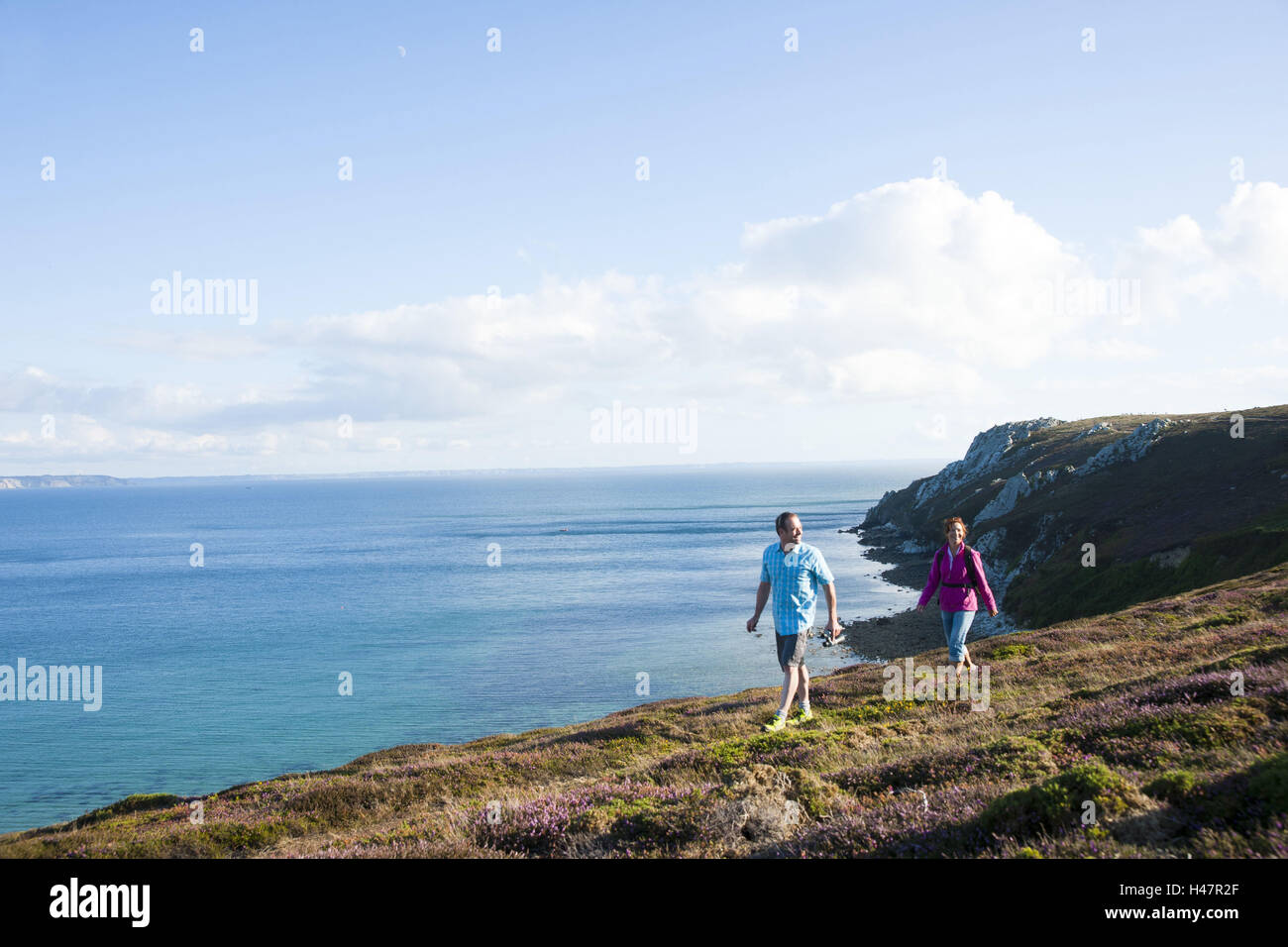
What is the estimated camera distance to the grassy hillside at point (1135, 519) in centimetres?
4128

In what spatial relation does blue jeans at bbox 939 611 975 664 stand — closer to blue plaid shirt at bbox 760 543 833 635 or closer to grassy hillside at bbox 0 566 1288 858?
grassy hillside at bbox 0 566 1288 858

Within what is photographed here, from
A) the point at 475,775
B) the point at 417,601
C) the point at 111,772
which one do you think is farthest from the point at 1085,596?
the point at 417,601

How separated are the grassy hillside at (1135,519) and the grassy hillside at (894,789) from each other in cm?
2822

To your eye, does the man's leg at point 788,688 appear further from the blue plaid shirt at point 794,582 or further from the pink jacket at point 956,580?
the pink jacket at point 956,580

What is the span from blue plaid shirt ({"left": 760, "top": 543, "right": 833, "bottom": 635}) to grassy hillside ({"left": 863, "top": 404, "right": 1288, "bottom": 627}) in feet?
112

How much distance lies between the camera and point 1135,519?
5450cm

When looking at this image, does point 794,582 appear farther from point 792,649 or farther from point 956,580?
point 956,580

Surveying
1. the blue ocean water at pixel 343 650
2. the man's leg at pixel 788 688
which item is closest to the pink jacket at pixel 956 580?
the man's leg at pixel 788 688

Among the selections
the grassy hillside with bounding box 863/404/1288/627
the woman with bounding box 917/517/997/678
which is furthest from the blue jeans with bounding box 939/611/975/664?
the grassy hillside with bounding box 863/404/1288/627

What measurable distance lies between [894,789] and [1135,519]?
56725mm

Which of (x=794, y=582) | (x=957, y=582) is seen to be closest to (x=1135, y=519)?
(x=957, y=582)
